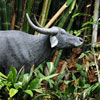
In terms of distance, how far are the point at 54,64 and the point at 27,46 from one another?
1.22 meters

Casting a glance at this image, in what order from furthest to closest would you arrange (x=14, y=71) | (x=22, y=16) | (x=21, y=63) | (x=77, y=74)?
1. (x=77, y=74)
2. (x=22, y=16)
3. (x=21, y=63)
4. (x=14, y=71)

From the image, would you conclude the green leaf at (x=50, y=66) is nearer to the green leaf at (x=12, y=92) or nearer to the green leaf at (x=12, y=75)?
the green leaf at (x=12, y=75)

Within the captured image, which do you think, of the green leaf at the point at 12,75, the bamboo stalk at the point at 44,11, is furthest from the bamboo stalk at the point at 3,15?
the green leaf at the point at 12,75

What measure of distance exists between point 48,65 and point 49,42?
921 mm

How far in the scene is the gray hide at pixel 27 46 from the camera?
9.93 feet

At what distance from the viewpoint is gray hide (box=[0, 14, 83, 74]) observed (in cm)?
303

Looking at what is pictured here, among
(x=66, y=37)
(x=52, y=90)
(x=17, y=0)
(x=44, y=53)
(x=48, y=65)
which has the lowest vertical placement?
(x=52, y=90)

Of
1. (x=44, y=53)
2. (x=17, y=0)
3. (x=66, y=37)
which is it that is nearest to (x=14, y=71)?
(x=44, y=53)

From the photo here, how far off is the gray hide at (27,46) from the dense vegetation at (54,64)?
0.14 metres

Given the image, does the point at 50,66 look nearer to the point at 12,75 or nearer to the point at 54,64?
the point at 54,64

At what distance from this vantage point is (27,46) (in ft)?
10.2

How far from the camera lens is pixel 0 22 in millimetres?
3803

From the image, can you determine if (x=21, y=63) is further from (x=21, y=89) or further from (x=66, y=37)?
(x=66, y=37)

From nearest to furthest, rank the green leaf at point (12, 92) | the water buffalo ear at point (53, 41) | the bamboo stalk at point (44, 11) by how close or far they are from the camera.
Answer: the green leaf at point (12, 92)
the water buffalo ear at point (53, 41)
the bamboo stalk at point (44, 11)
